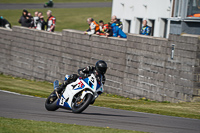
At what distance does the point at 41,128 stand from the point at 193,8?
10.6 metres

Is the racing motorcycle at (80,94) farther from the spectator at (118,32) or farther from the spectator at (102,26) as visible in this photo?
the spectator at (102,26)

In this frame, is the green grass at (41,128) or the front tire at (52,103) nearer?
the green grass at (41,128)

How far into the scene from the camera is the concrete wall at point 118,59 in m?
15.4

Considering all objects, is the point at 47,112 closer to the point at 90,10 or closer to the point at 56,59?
the point at 56,59

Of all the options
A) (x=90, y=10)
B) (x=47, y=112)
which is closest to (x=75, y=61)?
(x=47, y=112)

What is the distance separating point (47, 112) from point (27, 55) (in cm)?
1333

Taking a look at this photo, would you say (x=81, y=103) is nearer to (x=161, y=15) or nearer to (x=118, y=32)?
(x=118, y=32)

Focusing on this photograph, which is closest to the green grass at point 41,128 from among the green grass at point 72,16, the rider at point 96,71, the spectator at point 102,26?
the rider at point 96,71

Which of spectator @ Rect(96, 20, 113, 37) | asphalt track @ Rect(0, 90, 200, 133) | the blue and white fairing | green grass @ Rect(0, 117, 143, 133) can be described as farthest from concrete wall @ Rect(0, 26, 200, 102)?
green grass @ Rect(0, 117, 143, 133)

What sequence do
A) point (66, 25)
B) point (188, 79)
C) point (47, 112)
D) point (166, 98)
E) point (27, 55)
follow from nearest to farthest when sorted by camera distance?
1. point (47, 112)
2. point (188, 79)
3. point (166, 98)
4. point (27, 55)
5. point (66, 25)

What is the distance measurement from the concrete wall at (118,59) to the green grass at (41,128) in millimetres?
→ 7353

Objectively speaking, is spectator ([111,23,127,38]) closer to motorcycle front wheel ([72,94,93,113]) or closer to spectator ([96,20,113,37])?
spectator ([96,20,113,37])

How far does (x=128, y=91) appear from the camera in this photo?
59.8ft

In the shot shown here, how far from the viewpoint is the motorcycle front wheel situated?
1012cm
